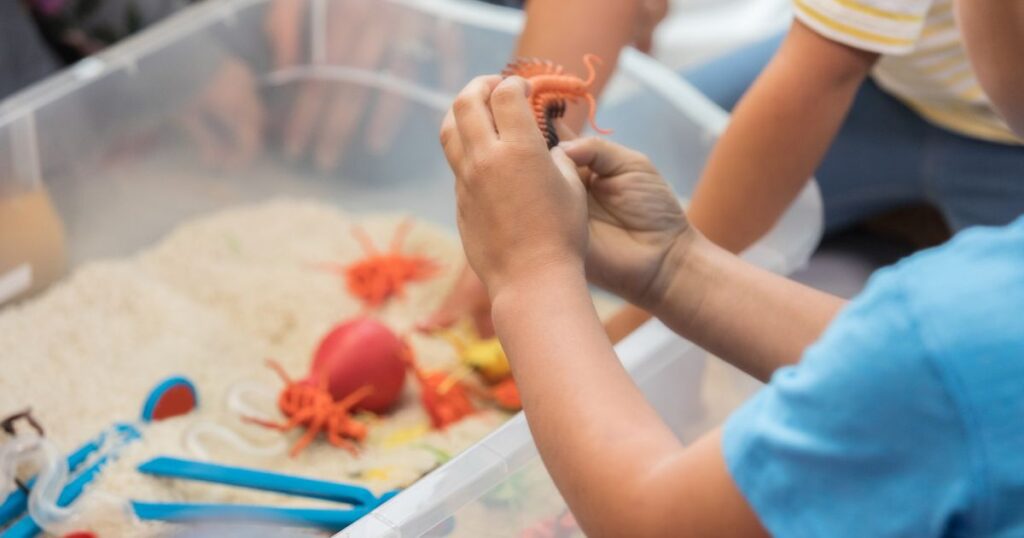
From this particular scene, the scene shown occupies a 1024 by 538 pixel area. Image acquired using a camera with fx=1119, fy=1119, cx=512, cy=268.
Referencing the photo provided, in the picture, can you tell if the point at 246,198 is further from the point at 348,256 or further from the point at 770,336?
the point at 770,336

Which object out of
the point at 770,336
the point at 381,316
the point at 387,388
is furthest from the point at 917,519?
the point at 381,316

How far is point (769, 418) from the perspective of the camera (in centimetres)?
38

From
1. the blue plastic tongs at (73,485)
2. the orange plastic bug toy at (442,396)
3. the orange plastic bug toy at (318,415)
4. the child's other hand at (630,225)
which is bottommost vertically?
the orange plastic bug toy at (442,396)

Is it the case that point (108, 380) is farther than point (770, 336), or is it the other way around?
point (108, 380)

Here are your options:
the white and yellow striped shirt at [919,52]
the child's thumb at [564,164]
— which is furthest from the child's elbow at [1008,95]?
the child's thumb at [564,164]

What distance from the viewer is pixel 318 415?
29.5 inches

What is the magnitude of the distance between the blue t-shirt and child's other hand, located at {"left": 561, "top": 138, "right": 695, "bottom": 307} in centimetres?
19

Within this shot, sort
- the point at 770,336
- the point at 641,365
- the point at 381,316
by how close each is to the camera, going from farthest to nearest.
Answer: the point at 381,316, the point at 641,365, the point at 770,336

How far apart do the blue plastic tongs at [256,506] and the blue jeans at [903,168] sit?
1.76 ft

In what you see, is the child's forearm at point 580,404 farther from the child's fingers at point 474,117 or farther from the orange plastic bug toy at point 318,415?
the orange plastic bug toy at point 318,415

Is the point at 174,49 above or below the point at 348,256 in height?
above

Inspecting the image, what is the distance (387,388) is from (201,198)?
380 millimetres

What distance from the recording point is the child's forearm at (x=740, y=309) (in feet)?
1.78

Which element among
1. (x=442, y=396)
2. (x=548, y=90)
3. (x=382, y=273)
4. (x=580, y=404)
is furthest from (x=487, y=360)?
(x=580, y=404)
